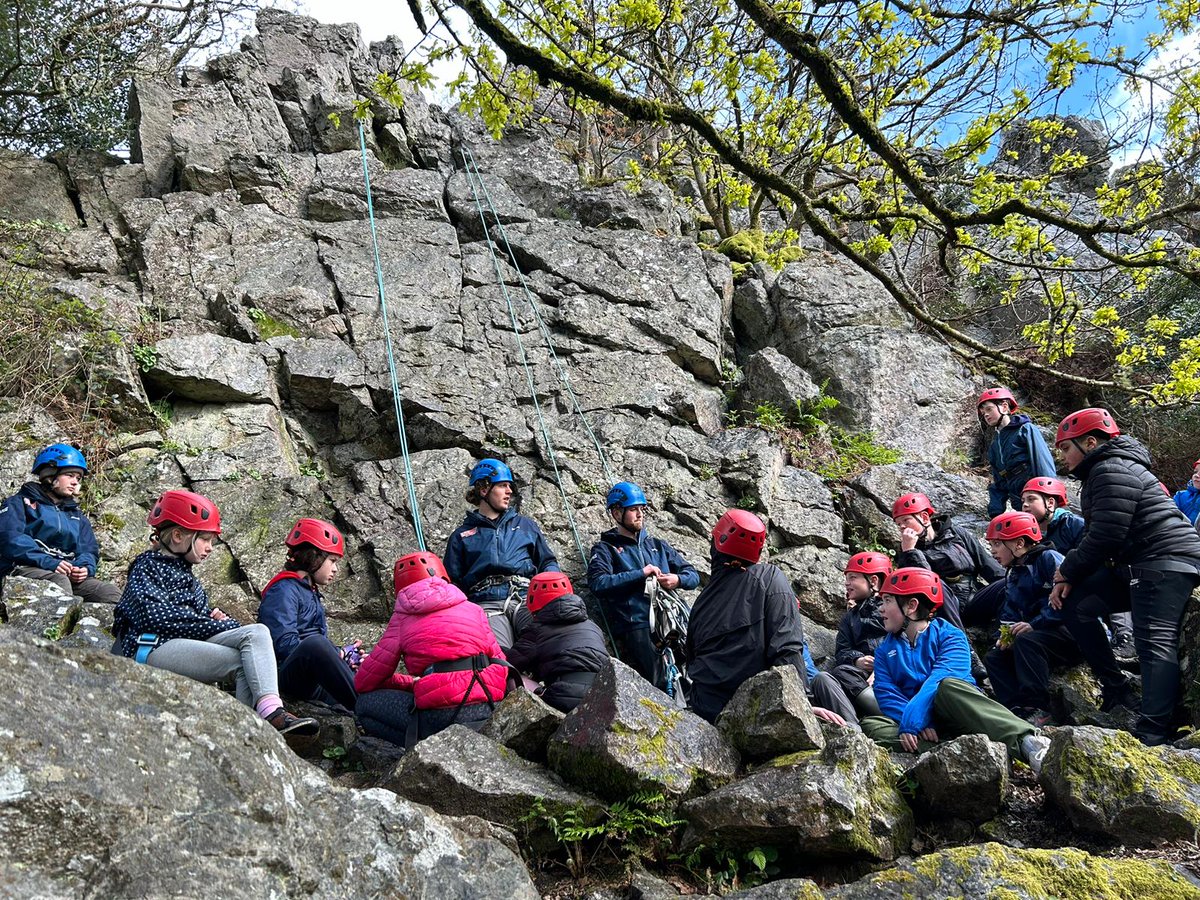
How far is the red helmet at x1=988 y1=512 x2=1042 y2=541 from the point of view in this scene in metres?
7.29

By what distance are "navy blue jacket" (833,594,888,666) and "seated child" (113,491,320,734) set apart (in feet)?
15.8

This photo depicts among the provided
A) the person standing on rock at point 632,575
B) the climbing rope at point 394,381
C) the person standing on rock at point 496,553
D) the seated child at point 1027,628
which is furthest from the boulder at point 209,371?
the seated child at point 1027,628

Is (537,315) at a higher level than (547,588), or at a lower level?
higher

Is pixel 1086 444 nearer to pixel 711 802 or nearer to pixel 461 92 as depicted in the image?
pixel 711 802

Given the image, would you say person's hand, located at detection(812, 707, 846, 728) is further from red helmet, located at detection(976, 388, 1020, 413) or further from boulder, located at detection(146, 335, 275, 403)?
boulder, located at detection(146, 335, 275, 403)

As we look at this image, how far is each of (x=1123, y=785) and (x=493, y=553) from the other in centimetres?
575

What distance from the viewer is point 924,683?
5.96 metres

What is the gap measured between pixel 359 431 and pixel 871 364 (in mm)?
8276

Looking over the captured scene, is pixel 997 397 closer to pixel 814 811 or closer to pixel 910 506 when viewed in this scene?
pixel 910 506

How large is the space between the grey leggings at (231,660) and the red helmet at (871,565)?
5.31 metres

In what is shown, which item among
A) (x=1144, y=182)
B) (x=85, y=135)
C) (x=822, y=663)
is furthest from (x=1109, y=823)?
(x=85, y=135)

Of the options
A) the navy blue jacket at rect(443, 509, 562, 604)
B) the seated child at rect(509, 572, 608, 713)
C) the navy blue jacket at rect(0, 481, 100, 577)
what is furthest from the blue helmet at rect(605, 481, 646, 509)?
the navy blue jacket at rect(0, 481, 100, 577)

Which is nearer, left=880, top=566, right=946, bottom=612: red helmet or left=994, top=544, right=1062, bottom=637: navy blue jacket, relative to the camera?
left=880, top=566, right=946, bottom=612: red helmet

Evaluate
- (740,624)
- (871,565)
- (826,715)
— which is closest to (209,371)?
(740,624)
